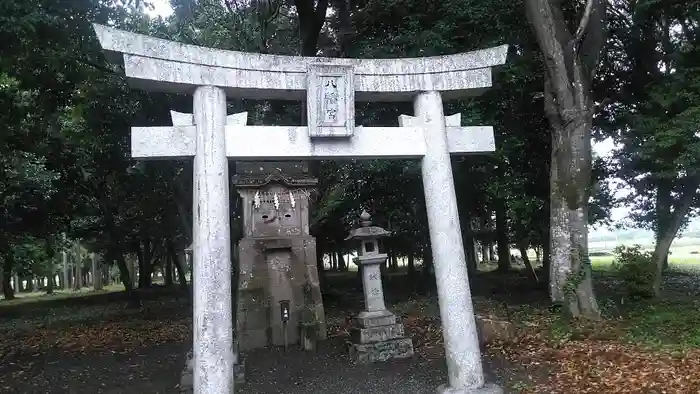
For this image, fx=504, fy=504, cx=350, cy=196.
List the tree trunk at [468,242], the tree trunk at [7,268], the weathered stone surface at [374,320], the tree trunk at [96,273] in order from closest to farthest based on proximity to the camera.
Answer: the weathered stone surface at [374,320]
the tree trunk at [7,268]
the tree trunk at [468,242]
the tree trunk at [96,273]

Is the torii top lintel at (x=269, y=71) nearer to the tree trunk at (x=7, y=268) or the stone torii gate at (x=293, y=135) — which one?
the stone torii gate at (x=293, y=135)

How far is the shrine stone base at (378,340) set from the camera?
8.42m

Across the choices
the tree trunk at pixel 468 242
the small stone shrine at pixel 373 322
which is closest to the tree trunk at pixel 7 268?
the small stone shrine at pixel 373 322

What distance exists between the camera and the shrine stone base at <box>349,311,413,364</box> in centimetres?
842

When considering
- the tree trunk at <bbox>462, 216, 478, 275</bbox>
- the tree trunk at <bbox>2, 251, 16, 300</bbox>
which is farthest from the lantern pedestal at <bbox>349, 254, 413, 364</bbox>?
the tree trunk at <bbox>2, 251, 16, 300</bbox>

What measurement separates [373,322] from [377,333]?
0.20 m

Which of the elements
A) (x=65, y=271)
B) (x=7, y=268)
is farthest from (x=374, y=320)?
(x=65, y=271)

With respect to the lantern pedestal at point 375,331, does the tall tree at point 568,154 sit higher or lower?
higher

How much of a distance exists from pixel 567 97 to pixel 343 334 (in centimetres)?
651

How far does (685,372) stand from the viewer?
6.12 m

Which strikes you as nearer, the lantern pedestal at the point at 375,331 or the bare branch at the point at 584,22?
the lantern pedestal at the point at 375,331

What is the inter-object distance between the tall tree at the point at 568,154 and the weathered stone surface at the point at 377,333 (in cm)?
303

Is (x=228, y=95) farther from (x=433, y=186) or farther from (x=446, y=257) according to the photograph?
(x=446, y=257)

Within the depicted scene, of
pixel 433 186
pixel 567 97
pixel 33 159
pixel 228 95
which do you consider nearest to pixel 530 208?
pixel 567 97
